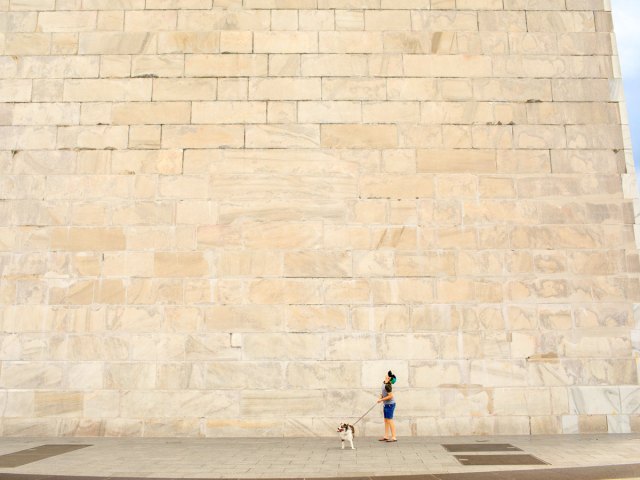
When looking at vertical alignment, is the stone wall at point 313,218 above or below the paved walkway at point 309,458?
above

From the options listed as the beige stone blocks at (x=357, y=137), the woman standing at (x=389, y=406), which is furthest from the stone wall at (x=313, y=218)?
the woman standing at (x=389, y=406)

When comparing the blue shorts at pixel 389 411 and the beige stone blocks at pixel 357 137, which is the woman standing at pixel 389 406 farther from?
the beige stone blocks at pixel 357 137

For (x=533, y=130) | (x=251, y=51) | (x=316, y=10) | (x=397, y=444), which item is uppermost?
(x=316, y=10)

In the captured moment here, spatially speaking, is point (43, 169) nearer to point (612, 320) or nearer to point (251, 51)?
point (251, 51)

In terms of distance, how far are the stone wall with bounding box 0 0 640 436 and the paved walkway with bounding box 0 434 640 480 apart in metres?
0.78

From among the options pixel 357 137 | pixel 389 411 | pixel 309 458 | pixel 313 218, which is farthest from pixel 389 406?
pixel 357 137

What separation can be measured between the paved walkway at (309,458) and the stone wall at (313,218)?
0.78m

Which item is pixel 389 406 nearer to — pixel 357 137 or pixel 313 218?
pixel 313 218

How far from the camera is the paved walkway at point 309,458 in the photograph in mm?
7262

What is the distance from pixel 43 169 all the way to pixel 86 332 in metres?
3.93

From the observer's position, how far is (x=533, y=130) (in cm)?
1212

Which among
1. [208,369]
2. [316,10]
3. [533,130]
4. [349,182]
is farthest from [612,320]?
[316,10]

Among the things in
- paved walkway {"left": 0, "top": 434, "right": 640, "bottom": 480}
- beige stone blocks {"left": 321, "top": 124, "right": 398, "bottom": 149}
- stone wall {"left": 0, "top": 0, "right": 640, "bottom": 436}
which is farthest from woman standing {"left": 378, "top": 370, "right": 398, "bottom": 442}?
beige stone blocks {"left": 321, "top": 124, "right": 398, "bottom": 149}

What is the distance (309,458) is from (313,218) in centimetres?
516
